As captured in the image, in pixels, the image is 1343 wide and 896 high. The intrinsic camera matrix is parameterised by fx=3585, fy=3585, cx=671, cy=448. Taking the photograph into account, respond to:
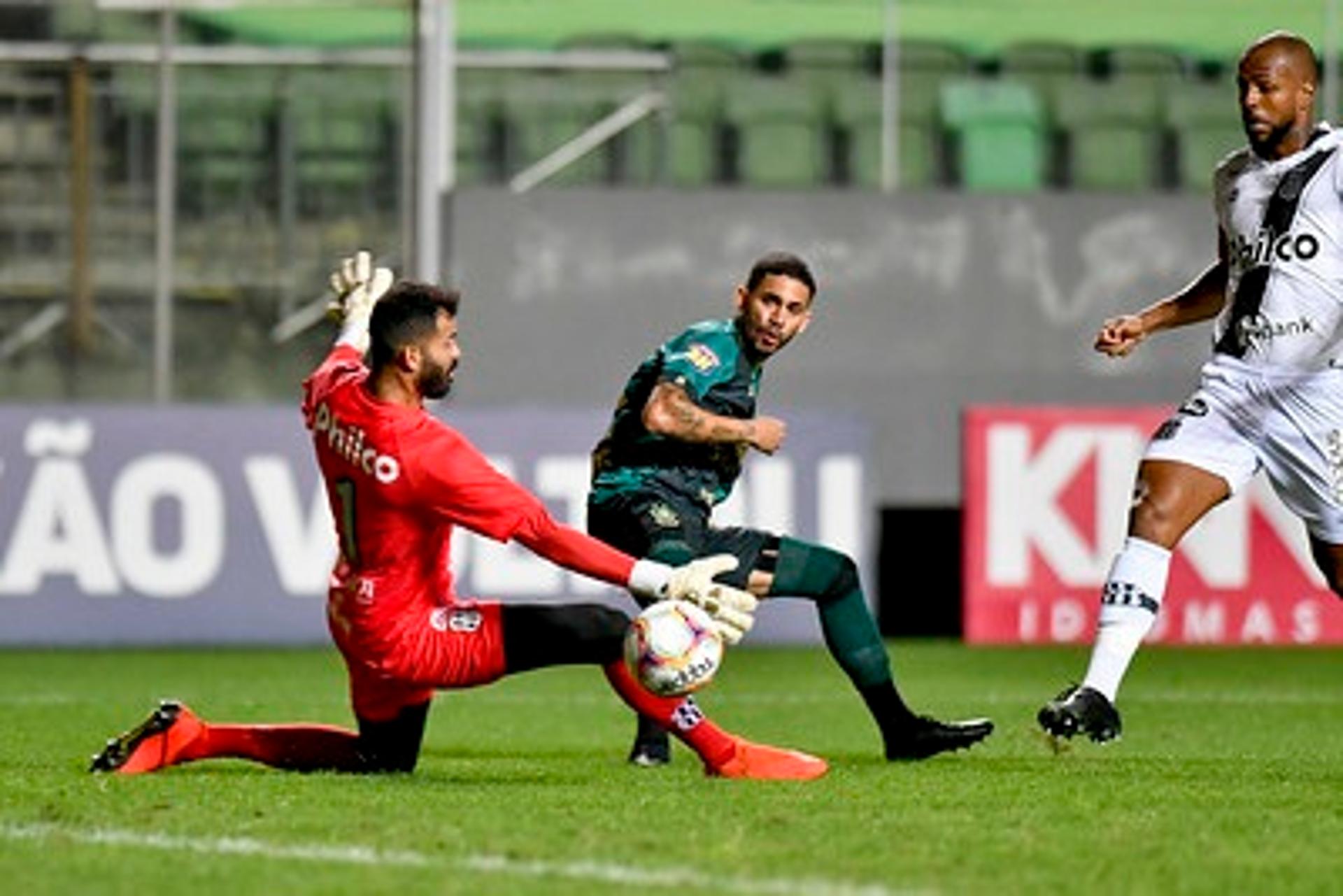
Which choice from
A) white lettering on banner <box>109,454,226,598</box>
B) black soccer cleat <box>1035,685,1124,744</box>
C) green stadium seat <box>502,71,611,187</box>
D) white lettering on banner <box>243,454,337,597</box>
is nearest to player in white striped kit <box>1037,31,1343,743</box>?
black soccer cleat <box>1035,685,1124,744</box>

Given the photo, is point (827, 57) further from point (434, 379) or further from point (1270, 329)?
point (434, 379)

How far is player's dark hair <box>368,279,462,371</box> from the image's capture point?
372 inches

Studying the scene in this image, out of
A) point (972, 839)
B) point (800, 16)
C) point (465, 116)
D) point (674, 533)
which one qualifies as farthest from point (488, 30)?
point (972, 839)

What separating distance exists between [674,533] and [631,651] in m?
1.52

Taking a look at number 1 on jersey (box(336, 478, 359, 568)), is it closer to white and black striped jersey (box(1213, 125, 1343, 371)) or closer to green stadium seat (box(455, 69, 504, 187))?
white and black striped jersey (box(1213, 125, 1343, 371))

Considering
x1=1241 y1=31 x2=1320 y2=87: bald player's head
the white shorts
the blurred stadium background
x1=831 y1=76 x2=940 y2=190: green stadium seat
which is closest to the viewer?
x1=1241 y1=31 x2=1320 y2=87: bald player's head

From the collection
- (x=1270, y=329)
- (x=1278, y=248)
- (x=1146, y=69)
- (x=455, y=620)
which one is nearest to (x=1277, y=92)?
(x=1278, y=248)

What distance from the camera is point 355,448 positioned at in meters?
9.47

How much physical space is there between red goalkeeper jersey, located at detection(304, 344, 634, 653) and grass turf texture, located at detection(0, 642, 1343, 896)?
0.49 meters

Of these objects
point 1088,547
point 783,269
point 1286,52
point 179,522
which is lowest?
point 1088,547

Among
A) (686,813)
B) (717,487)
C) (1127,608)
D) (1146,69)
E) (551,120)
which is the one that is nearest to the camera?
(686,813)

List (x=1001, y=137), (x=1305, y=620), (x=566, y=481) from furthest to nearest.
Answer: (x=1001, y=137)
(x=1305, y=620)
(x=566, y=481)

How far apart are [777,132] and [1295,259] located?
38.2 feet

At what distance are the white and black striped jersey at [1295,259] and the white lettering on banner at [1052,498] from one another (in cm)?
878
